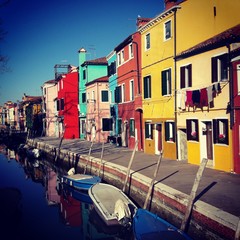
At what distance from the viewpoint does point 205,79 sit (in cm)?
1493

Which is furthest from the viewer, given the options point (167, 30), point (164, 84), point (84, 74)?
point (84, 74)

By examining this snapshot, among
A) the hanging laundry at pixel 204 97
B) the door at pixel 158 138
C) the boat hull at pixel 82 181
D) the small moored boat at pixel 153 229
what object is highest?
the hanging laundry at pixel 204 97

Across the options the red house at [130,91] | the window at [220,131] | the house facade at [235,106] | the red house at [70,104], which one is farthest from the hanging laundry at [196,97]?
the red house at [70,104]

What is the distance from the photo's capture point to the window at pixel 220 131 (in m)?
13.5

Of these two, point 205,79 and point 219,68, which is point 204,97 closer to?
point 205,79

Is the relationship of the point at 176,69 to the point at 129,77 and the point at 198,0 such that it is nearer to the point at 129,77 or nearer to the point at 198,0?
the point at 198,0

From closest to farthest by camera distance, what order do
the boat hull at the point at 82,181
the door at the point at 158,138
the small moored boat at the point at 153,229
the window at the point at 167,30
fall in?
1. the small moored boat at the point at 153,229
2. the boat hull at the point at 82,181
3. the window at the point at 167,30
4. the door at the point at 158,138

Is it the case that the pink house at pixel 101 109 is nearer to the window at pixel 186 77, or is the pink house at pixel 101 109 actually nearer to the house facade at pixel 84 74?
the house facade at pixel 84 74

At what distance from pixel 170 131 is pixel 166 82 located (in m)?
3.34

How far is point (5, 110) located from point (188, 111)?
95935 mm

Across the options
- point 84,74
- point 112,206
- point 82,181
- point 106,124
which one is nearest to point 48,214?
point 82,181

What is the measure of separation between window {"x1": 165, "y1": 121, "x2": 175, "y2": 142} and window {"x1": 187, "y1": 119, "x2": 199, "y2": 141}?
6.18 feet

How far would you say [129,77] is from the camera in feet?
79.8

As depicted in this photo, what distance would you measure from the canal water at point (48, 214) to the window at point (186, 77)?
8.97 metres
